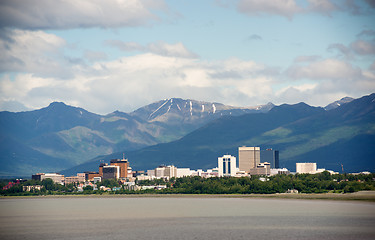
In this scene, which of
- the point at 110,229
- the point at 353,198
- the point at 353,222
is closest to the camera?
the point at 110,229

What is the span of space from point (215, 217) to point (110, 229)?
3097cm

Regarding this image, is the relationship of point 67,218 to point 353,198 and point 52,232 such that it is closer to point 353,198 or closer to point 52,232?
point 52,232

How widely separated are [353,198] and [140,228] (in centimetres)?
10126

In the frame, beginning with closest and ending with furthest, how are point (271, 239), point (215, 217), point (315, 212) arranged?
point (271, 239), point (215, 217), point (315, 212)

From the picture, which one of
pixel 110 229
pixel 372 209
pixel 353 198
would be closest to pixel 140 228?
pixel 110 229

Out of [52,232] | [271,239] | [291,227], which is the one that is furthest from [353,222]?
[52,232]

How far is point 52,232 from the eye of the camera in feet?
334

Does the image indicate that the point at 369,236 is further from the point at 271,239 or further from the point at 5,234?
the point at 5,234

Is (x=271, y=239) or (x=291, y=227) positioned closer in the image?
(x=271, y=239)

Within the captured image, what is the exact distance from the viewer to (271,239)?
89.8m

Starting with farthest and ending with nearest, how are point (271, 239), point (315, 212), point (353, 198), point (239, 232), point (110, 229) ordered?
point (353, 198) → point (315, 212) → point (110, 229) → point (239, 232) → point (271, 239)

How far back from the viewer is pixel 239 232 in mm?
99250

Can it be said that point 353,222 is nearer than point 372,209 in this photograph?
Yes

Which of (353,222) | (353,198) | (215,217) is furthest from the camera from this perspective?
(353,198)
